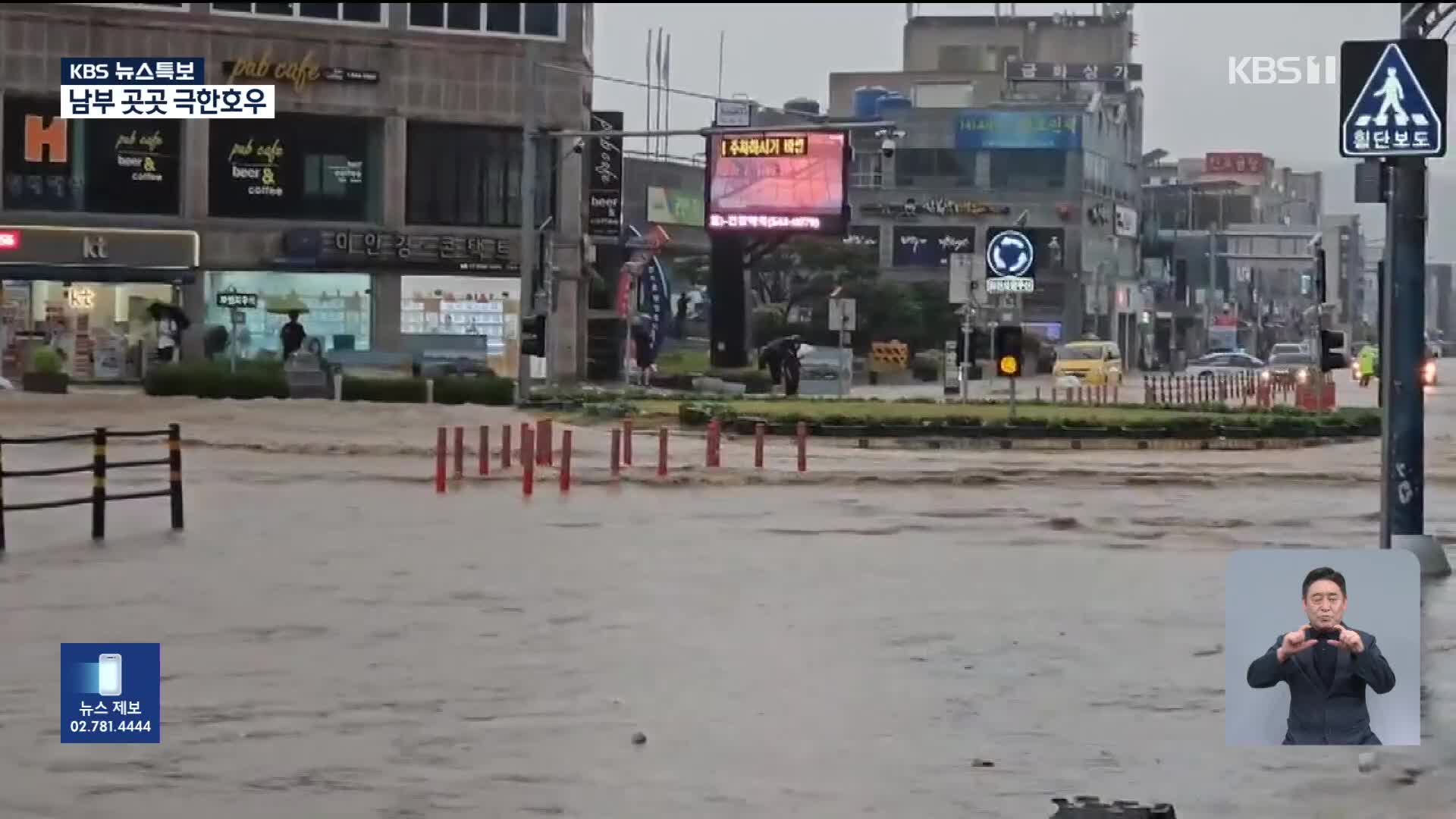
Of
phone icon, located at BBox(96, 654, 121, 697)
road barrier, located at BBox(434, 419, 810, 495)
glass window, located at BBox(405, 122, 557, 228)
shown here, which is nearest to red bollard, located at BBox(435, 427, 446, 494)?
road barrier, located at BBox(434, 419, 810, 495)

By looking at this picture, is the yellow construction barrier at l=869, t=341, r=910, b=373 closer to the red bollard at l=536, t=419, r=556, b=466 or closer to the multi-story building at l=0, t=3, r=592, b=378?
the multi-story building at l=0, t=3, r=592, b=378

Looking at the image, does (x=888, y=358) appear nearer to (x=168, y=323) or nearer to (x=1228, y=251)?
(x=1228, y=251)

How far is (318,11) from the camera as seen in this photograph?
59.9 metres

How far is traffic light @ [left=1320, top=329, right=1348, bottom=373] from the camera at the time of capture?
68.2ft

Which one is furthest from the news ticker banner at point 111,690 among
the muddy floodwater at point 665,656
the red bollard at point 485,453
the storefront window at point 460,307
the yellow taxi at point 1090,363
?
the yellow taxi at point 1090,363

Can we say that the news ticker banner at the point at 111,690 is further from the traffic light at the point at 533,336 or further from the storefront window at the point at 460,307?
the storefront window at the point at 460,307

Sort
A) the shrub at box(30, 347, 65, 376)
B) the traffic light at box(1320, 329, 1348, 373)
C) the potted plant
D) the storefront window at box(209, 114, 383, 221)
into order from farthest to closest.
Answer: the storefront window at box(209, 114, 383, 221) < the shrub at box(30, 347, 65, 376) < the potted plant < the traffic light at box(1320, 329, 1348, 373)

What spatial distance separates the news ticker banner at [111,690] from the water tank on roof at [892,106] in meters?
92.5

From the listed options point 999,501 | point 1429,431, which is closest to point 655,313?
point 1429,431

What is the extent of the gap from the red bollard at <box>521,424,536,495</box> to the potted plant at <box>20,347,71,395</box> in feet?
45.4

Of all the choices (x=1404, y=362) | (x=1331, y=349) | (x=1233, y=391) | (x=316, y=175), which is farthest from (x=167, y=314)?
(x=1404, y=362)

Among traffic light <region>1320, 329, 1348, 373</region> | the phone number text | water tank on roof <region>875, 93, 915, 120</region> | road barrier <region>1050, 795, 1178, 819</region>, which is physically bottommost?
road barrier <region>1050, 795, 1178, 819</region>

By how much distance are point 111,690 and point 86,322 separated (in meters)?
47.1

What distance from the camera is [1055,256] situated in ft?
343
